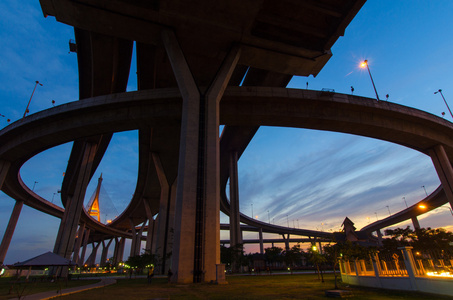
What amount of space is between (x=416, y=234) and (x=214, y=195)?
37514 millimetres

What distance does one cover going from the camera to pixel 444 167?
1294 inches

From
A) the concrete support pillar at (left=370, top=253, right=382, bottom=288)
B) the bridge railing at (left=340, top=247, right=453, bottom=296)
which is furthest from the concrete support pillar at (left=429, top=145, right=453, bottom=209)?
the concrete support pillar at (left=370, top=253, right=382, bottom=288)

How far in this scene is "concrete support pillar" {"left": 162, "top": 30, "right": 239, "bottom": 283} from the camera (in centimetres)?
1777

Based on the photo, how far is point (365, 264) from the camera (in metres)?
17.5

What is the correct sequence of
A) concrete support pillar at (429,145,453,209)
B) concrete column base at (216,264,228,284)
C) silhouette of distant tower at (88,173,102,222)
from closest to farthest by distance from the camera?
concrete column base at (216,264,228,284) < concrete support pillar at (429,145,453,209) < silhouette of distant tower at (88,173,102,222)

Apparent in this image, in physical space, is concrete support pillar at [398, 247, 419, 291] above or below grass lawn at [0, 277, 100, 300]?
above

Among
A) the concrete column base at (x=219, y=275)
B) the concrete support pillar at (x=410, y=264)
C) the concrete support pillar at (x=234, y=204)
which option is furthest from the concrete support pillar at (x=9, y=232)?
the concrete support pillar at (x=410, y=264)

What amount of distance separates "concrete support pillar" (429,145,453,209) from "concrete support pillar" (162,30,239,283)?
3140 cm

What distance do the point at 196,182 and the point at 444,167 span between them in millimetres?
34776

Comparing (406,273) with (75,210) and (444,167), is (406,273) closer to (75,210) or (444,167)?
(444,167)

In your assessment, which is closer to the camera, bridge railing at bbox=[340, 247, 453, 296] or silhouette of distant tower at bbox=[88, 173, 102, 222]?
bridge railing at bbox=[340, 247, 453, 296]

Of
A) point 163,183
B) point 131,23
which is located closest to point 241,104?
point 131,23

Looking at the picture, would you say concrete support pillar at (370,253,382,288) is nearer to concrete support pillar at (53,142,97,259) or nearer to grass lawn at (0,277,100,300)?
grass lawn at (0,277,100,300)

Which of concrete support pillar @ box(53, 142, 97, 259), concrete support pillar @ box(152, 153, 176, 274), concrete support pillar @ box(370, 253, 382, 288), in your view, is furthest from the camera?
concrete support pillar @ box(152, 153, 176, 274)
